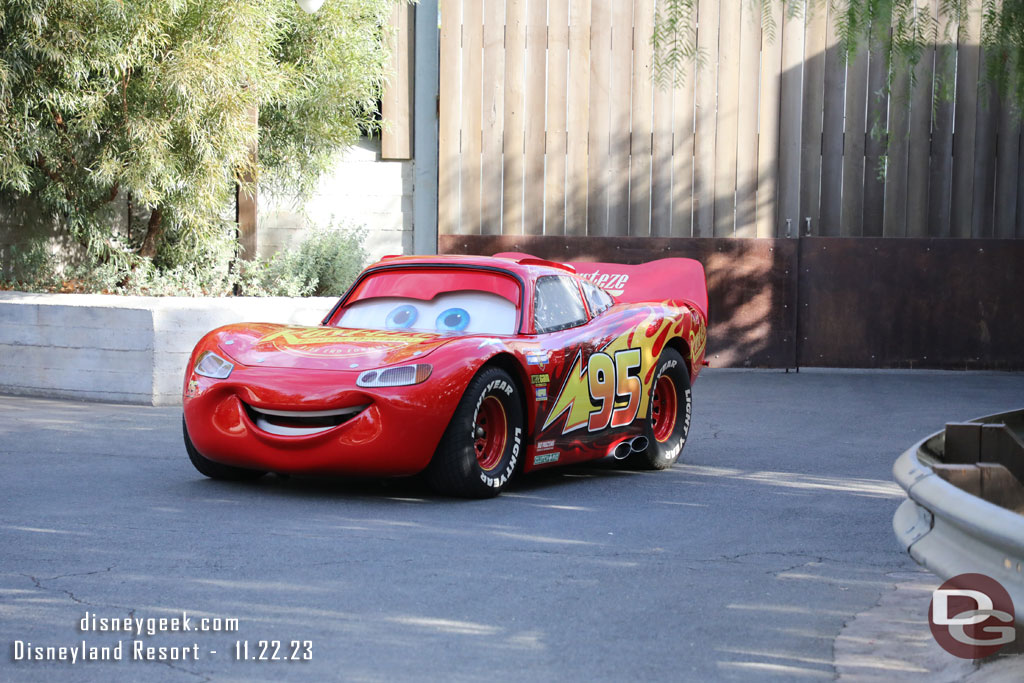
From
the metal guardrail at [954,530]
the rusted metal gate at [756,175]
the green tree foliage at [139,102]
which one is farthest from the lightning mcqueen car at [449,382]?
the rusted metal gate at [756,175]

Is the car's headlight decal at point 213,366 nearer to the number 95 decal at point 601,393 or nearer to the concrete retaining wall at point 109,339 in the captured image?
the number 95 decal at point 601,393

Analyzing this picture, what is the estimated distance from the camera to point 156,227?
41.3ft

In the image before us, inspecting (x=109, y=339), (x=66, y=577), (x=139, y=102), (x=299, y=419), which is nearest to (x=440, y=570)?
(x=66, y=577)

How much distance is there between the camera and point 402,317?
7363 millimetres

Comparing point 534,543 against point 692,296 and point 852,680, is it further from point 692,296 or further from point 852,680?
point 692,296

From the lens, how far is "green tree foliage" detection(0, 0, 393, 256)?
1076cm

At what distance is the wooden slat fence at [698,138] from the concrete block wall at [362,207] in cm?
76

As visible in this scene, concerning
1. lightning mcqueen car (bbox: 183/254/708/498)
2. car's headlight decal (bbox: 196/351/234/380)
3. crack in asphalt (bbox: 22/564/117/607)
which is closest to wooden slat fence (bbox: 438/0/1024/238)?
lightning mcqueen car (bbox: 183/254/708/498)

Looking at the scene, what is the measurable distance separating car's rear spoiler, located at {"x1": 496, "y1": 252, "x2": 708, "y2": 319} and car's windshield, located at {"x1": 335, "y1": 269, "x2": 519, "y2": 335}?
546 centimetres

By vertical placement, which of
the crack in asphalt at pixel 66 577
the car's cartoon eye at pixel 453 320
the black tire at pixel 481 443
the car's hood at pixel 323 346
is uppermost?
the car's cartoon eye at pixel 453 320

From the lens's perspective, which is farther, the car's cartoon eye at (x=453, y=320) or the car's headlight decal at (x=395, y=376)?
the car's cartoon eye at (x=453, y=320)

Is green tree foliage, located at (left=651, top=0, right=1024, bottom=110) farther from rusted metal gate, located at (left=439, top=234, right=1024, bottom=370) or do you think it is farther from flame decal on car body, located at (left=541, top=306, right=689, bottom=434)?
rusted metal gate, located at (left=439, top=234, right=1024, bottom=370)

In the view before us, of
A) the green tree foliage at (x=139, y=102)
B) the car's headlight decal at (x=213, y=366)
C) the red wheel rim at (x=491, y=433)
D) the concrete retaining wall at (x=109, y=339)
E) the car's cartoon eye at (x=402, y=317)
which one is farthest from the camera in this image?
the green tree foliage at (x=139, y=102)

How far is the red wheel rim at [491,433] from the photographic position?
6695 mm
